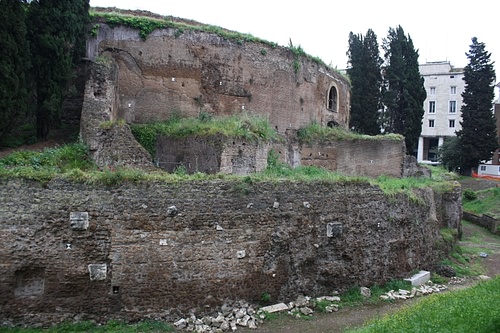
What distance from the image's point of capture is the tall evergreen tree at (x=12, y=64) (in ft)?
37.2

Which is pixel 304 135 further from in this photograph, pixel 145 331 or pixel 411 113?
pixel 411 113

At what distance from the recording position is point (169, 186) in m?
10.3

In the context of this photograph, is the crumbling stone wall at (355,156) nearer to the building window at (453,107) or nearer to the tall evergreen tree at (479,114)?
the tall evergreen tree at (479,114)

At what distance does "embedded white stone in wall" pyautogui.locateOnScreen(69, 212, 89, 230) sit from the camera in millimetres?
9633

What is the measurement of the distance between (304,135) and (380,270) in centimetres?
798

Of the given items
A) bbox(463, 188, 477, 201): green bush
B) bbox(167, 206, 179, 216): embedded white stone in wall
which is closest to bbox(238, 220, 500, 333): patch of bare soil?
bbox(167, 206, 179, 216): embedded white stone in wall

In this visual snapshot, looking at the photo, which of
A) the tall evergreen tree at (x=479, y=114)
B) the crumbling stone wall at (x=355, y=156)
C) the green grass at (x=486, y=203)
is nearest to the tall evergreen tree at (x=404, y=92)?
the tall evergreen tree at (x=479, y=114)

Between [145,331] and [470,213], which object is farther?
[470,213]

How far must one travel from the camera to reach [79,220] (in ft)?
31.7

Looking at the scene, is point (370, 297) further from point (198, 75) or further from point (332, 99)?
point (332, 99)

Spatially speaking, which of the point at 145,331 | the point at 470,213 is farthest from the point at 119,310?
the point at 470,213

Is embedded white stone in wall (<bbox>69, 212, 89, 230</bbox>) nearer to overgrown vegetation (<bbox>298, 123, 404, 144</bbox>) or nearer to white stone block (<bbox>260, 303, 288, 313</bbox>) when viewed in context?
white stone block (<bbox>260, 303, 288, 313</bbox>)

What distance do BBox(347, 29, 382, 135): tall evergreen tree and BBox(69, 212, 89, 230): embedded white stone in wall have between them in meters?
25.1

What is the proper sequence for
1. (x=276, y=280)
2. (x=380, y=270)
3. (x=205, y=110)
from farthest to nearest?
(x=205, y=110)
(x=380, y=270)
(x=276, y=280)
